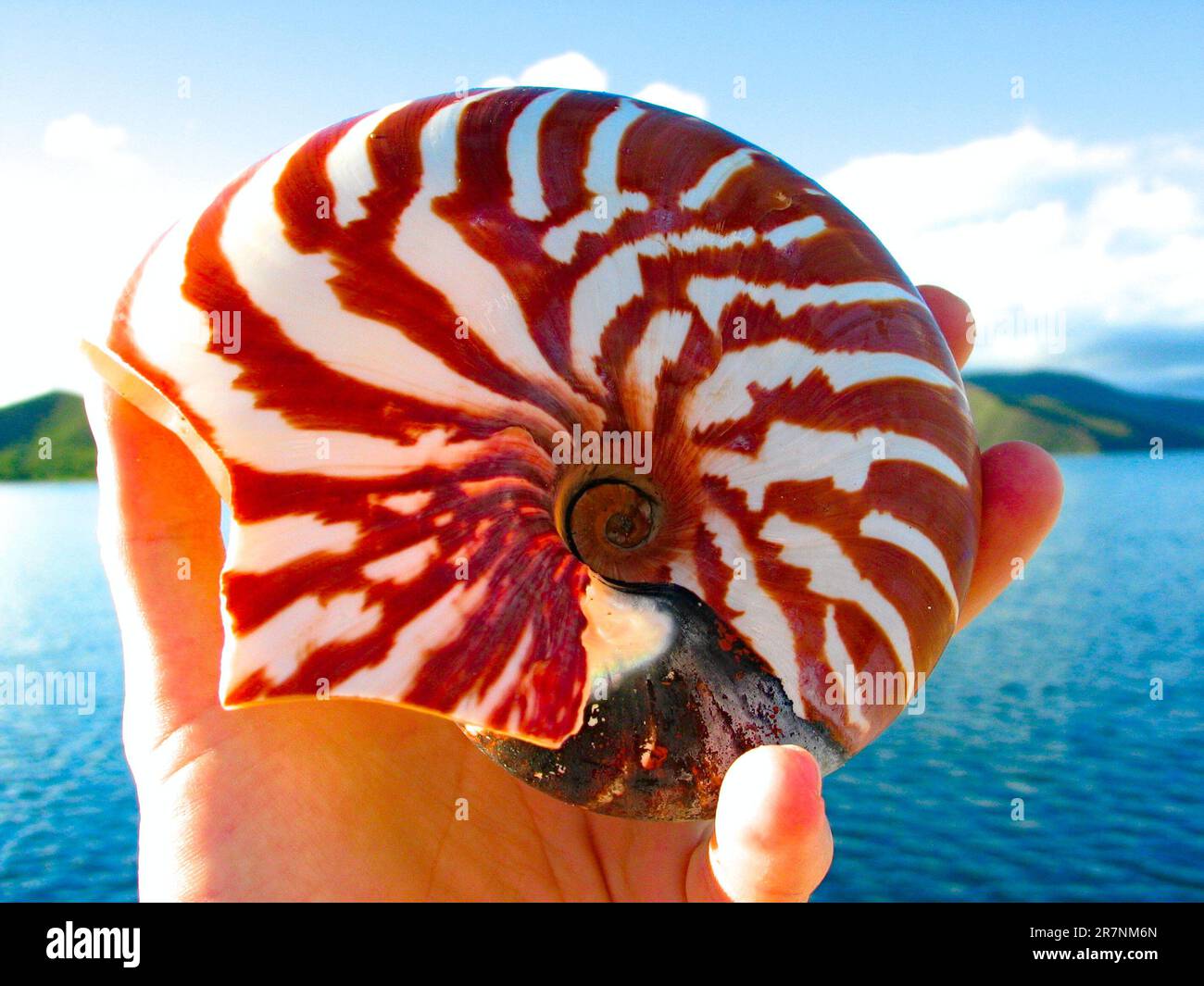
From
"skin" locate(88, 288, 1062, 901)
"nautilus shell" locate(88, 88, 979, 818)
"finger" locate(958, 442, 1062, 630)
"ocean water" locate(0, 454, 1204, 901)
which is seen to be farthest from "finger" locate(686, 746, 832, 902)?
"ocean water" locate(0, 454, 1204, 901)

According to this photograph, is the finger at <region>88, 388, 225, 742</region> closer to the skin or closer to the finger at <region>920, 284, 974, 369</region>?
the skin

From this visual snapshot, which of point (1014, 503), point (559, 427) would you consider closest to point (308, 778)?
point (559, 427)

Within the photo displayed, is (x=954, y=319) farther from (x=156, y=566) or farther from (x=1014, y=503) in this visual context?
(x=156, y=566)

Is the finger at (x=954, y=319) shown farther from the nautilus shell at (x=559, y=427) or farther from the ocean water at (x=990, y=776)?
the ocean water at (x=990, y=776)

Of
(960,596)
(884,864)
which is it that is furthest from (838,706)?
(884,864)

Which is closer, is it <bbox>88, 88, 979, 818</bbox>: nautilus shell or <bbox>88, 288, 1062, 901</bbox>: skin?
<bbox>88, 88, 979, 818</bbox>: nautilus shell

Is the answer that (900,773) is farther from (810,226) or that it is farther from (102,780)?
(810,226)

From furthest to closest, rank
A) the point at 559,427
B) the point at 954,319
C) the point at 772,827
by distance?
the point at 954,319
the point at 559,427
the point at 772,827
